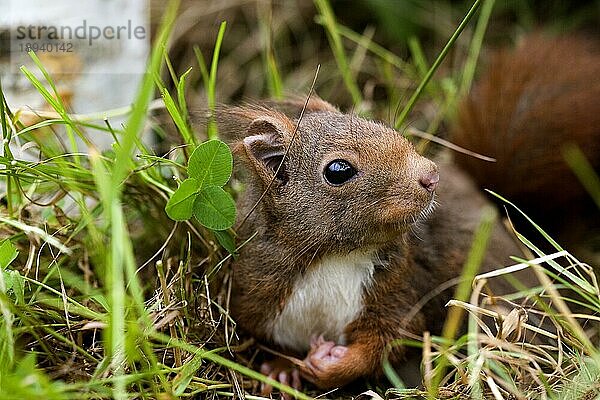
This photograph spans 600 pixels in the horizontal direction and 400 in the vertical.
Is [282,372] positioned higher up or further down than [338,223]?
further down

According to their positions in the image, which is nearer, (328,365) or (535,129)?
(328,365)

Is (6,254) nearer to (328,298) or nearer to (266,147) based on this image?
(266,147)

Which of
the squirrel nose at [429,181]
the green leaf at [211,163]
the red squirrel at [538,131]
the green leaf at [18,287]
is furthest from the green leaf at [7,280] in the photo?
the red squirrel at [538,131]

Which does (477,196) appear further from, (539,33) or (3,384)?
(3,384)

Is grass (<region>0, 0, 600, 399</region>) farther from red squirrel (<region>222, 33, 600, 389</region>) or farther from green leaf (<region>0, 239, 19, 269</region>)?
red squirrel (<region>222, 33, 600, 389</region>)

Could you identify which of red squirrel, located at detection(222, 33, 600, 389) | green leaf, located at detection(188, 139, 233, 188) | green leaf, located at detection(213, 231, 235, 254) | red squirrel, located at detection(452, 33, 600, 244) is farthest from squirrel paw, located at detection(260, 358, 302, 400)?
red squirrel, located at detection(452, 33, 600, 244)

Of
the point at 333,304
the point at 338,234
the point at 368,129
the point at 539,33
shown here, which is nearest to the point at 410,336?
the point at 333,304

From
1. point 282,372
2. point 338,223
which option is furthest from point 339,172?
point 282,372

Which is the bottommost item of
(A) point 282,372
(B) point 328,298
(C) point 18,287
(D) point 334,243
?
(A) point 282,372
